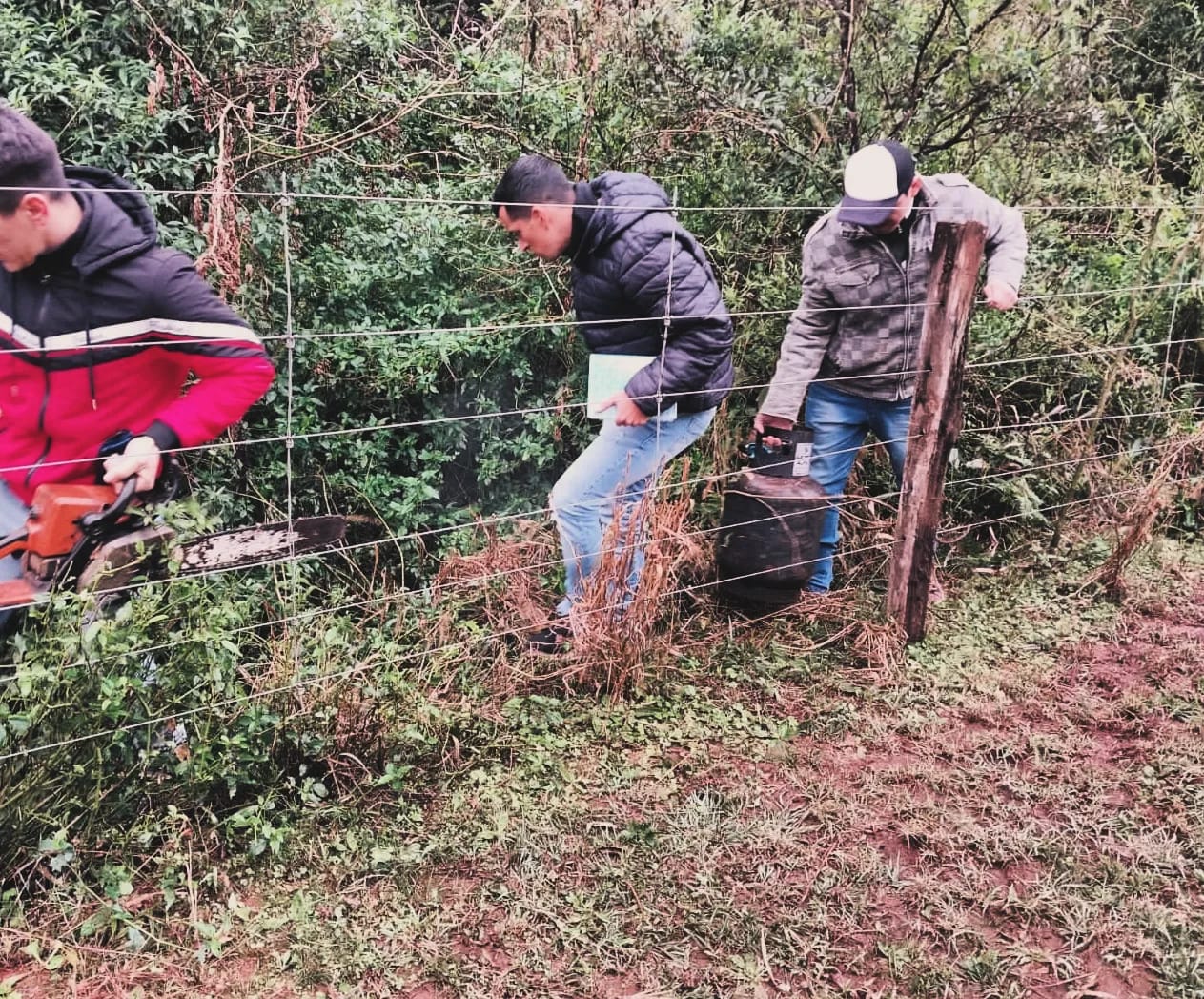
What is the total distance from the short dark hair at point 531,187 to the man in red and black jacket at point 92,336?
1074 millimetres

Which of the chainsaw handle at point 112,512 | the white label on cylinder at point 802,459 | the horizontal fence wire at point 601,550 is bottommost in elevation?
the horizontal fence wire at point 601,550

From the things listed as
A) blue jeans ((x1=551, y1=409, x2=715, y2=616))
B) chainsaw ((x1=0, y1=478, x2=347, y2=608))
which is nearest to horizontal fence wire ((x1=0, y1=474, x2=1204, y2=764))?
blue jeans ((x1=551, y1=409, x2=715, y2=616))

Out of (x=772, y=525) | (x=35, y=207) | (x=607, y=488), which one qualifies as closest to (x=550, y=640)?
(x=607, y=488)

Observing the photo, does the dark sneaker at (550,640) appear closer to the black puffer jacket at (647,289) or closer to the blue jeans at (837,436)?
the black puffer jacket at (647,289)

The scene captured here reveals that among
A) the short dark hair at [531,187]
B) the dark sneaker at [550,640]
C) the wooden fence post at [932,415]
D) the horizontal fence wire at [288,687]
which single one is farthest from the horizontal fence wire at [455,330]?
the dark sneaker at [550,640]

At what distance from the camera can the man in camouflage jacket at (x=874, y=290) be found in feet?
13.0

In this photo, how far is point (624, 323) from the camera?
3785 mm

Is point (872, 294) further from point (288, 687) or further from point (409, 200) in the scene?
point (288, 687)

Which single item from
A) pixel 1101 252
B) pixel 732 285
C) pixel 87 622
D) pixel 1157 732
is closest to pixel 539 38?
pixel 732 285

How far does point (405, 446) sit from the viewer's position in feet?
15.2

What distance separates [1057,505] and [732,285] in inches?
76.3

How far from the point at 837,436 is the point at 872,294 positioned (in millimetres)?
653

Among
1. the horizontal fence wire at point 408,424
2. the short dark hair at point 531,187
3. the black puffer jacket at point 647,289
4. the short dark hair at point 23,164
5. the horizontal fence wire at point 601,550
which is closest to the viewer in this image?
the short dark hair at point 23,164

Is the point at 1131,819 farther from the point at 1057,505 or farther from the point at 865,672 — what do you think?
A: the point at 1057,505
